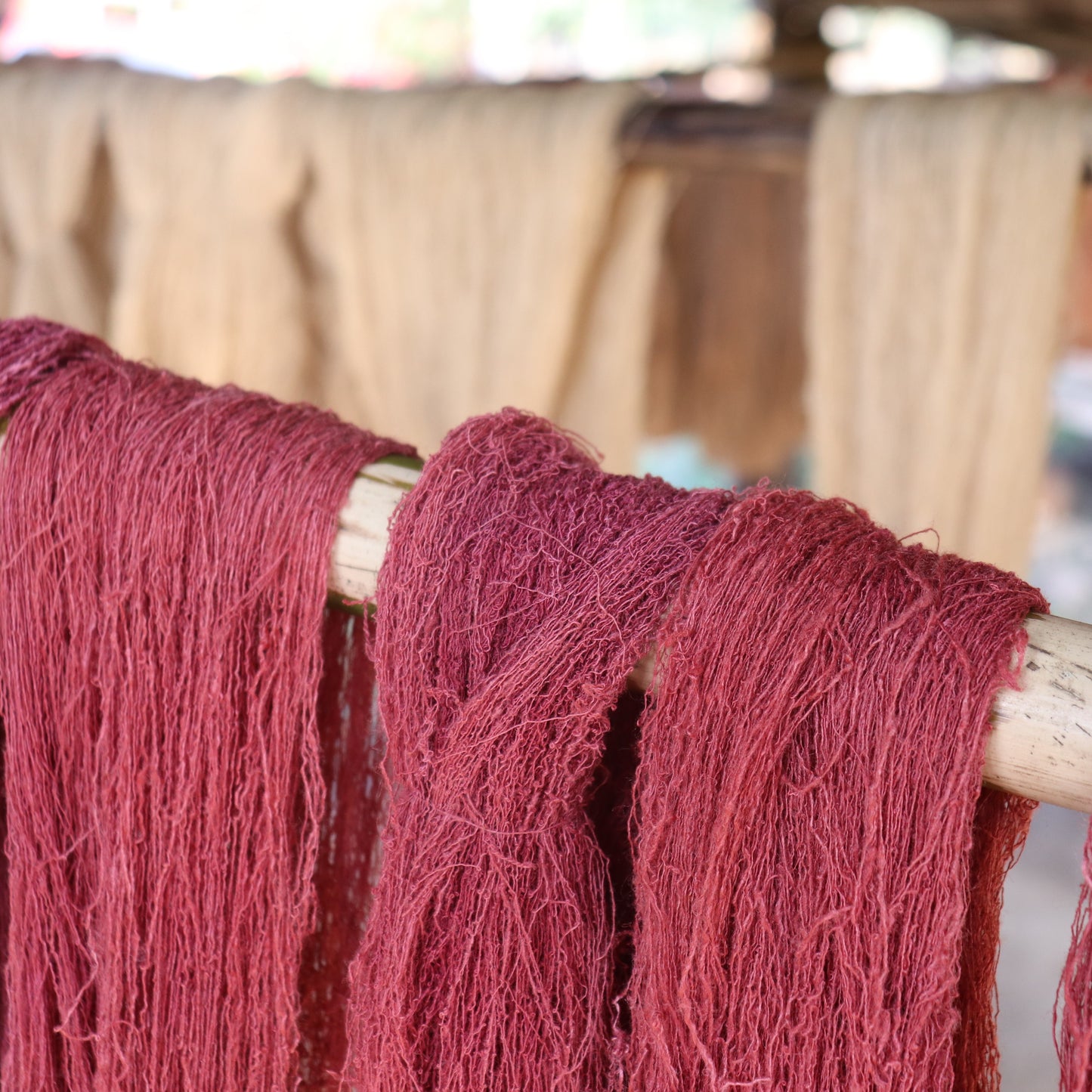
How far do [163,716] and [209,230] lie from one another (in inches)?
26.8

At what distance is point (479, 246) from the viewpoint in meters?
0.89

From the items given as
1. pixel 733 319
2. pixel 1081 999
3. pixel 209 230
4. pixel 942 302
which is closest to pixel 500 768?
pixel 1081 999

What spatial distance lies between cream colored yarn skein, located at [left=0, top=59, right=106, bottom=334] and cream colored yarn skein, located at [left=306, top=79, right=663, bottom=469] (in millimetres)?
215

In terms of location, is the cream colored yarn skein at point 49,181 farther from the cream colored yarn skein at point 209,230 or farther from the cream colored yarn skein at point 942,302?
the cream colored yarn skein at point 942,302

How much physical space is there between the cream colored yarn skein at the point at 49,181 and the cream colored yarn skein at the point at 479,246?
0.71 feet

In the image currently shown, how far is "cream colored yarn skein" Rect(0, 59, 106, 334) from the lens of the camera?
3.18ft

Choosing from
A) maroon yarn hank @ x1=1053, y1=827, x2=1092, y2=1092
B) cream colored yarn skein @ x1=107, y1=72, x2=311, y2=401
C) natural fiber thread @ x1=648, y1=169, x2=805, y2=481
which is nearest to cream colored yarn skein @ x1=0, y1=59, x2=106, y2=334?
cream colored yarn skein @ x1=107, y1=72, x2=311, y2=401

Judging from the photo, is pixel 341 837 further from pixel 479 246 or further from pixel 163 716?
pixel 479 246

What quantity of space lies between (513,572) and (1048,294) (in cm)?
54

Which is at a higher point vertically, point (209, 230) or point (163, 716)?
point (209, 230)

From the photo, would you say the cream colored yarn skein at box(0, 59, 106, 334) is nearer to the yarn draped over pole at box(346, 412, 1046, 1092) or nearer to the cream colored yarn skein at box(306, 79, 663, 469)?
the cream colored yarn skein at box(306, 79, 663, 469)

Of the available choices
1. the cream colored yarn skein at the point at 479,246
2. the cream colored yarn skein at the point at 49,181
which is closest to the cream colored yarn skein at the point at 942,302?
the cream colored yarn skein at the point at 479,246

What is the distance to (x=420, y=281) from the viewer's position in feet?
3.06

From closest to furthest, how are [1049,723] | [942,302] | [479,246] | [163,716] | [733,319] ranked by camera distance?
[1049,723] < [163,716] < [942,302] < [479,246] < [733,319]
